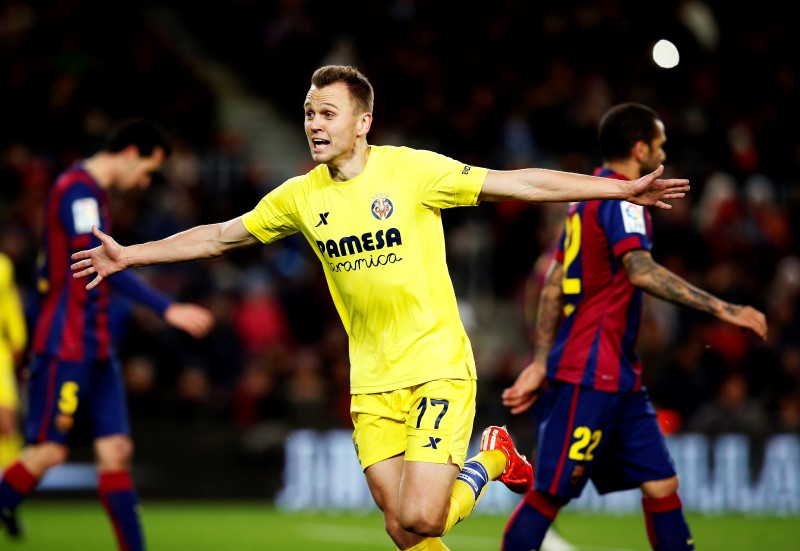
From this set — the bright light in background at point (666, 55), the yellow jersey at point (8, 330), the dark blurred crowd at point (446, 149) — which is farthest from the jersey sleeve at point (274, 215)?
the bright light in background at point (666, 55)

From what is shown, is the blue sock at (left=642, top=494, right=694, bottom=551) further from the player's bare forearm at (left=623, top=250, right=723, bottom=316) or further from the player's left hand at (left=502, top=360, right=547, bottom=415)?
the player's bare forearm at (left=623, top=250, right=723, bottom=316)

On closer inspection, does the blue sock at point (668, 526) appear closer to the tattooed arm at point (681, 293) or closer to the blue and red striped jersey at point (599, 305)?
the blue and red striped jersey at point (599, 305)

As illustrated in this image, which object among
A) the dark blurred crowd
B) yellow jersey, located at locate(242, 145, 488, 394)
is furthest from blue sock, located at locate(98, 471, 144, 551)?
the dark blurred crowd

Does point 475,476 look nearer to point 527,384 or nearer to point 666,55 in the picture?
point 527,384

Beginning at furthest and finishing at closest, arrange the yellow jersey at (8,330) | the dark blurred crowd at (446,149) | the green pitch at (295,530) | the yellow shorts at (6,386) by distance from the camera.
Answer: the dark blurred crowd at (446,149) → the yellow jersey at (8,330) → the yellow shorts at (6,386) → the green pitch at (295,530)

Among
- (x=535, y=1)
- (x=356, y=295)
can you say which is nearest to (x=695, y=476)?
(x=356, y=295)

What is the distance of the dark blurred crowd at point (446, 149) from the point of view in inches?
537

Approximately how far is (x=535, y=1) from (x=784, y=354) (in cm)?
729

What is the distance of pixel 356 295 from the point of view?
5945mm

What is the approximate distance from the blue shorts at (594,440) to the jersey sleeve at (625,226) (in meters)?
0.76

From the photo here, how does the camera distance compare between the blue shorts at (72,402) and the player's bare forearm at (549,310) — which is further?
the blue shorts at (72,402)

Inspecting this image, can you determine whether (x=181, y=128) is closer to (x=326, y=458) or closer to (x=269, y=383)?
(x=269, y=383)

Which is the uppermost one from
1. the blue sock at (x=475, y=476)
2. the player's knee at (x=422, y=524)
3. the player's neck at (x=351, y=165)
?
the player's neck at (x=351, y=165)

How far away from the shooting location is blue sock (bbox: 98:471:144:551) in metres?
7.41
